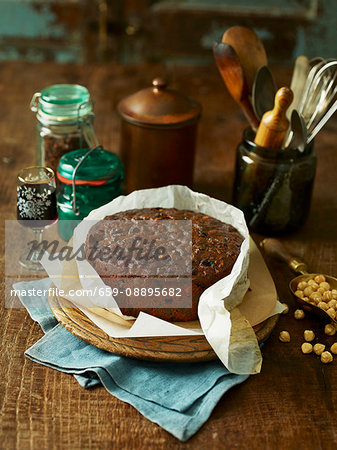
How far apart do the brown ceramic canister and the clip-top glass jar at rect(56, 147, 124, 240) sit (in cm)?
11

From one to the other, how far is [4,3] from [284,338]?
7.59ft

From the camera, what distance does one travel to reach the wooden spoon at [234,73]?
1451mm

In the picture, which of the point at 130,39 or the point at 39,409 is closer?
the point at 39,409

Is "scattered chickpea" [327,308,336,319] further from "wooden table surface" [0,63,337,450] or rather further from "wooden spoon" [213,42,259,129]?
"wooden spoon" [213,42,259,129]

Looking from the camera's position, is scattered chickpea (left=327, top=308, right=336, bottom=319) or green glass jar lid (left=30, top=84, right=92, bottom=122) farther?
green glass jar lid (left=30, top=84, right=92, bottom=122)

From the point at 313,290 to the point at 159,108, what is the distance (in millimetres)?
600

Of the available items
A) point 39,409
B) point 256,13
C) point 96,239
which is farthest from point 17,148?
point 256,13

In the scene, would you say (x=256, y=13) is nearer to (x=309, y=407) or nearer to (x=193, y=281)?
(x=193, y=281)

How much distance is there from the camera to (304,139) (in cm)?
138

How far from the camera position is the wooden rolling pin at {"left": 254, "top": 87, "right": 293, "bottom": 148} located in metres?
1.33

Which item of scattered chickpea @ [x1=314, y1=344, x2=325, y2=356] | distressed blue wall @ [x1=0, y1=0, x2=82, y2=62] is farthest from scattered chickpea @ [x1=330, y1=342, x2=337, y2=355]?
distressed blue wall @ [x1=0, y1=0, x2=82, y2=62]

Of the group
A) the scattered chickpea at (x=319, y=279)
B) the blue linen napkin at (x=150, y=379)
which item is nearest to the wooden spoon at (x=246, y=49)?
the scattered chickpea at (x=319, y=279)

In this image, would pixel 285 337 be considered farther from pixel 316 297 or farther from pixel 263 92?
pixel 263 92

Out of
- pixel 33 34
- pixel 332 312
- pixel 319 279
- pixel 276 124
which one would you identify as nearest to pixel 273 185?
pixel 276 124
